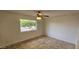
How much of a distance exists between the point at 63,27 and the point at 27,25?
53cm

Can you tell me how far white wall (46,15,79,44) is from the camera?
117 cm

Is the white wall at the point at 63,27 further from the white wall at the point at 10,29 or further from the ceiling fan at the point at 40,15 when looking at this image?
the white wall at the point at 10,29

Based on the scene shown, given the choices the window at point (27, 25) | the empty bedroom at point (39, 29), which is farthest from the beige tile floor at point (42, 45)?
the window at point (27, 25)

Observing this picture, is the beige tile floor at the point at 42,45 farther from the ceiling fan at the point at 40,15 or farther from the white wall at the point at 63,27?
the ceiling fan at the point at 40,15

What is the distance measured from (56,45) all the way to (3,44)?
754mm

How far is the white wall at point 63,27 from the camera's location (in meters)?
1.17

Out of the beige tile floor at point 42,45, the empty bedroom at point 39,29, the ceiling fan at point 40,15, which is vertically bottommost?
the beige tile floor at point 42,45

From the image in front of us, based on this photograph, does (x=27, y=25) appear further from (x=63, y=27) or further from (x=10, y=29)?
(x=63, y=27)

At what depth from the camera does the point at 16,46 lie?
3.99ft

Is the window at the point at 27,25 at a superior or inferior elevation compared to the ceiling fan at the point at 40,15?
inferior

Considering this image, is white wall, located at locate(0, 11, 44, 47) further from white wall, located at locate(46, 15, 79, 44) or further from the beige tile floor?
white wall, located at locate(46, 15, 79, 44)

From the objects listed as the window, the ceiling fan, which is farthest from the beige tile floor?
the ceiling fan

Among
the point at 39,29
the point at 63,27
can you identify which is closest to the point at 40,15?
the point at 39,29
